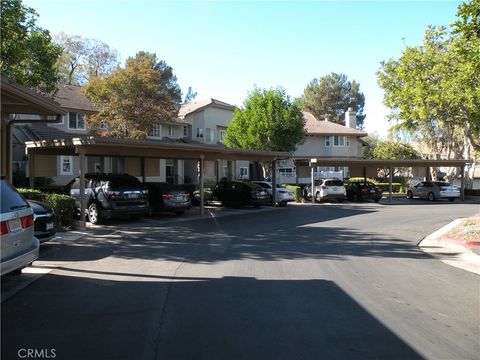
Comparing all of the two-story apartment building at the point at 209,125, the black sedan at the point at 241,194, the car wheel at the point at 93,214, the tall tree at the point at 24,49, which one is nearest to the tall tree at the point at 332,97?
the two-story apartment building at the point at 209,125

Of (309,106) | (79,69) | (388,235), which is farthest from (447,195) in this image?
(309,106)

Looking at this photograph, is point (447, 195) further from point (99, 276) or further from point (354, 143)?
point (99, 276)

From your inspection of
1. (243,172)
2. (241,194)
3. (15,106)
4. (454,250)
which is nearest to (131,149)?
(15,106)

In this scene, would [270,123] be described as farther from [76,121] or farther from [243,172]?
[243,172]

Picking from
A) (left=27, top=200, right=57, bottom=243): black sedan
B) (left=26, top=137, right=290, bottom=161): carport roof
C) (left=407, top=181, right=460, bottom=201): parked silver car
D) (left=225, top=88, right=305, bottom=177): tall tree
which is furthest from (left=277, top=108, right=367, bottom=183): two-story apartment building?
(left=27, top=200, right=57, bottom=243): black sedan

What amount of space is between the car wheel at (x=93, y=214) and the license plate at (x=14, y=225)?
9.42 metres

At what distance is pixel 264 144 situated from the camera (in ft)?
107

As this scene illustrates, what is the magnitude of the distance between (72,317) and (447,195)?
3124 centimetres

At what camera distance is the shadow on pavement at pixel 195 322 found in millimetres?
4691

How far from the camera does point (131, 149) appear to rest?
55.3 feet

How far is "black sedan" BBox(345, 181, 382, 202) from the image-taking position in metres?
31.2

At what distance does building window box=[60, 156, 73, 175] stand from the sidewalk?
78.7 ft

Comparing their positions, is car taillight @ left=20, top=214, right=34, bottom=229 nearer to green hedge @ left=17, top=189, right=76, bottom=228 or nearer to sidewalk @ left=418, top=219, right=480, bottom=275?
green hedge @ left=17, top=189, right=76, bottom=228

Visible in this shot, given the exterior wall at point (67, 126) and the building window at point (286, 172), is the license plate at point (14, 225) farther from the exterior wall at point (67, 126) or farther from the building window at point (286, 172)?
the building window at point (286, 172)
